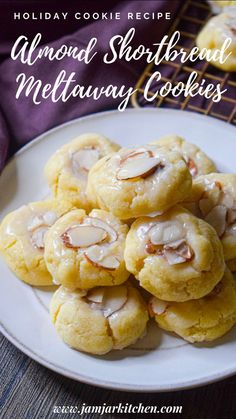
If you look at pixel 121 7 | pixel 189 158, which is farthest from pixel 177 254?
pixel 121 7

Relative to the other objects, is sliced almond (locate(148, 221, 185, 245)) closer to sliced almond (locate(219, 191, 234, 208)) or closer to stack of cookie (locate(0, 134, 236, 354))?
stack of cookie (locate(0, 134, 236, 354))

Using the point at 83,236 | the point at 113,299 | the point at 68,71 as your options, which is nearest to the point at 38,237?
the point at 83,236

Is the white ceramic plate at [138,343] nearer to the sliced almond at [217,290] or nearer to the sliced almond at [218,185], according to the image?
the sliced almond at [217,290]

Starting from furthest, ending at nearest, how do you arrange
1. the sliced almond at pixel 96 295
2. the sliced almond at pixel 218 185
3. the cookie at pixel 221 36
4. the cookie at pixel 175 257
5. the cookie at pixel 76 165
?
the cookie at pixel 221 36 < the cookie at pixel 76 165 < the sliced almond at pixel 218 185 < the sliced almond at pixel 96 295 < the cookie at pixel 175 257

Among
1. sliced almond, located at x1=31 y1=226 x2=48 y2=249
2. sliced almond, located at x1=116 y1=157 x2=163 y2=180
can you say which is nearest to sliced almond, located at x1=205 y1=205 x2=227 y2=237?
sliced almond, located at x1=116 y1=157 x2=163 y2=180

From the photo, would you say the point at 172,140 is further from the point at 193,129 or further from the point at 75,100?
the point at 75,100


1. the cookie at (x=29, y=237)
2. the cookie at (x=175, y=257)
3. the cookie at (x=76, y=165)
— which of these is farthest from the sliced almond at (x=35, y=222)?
the cookie at (x=175, y=257)
